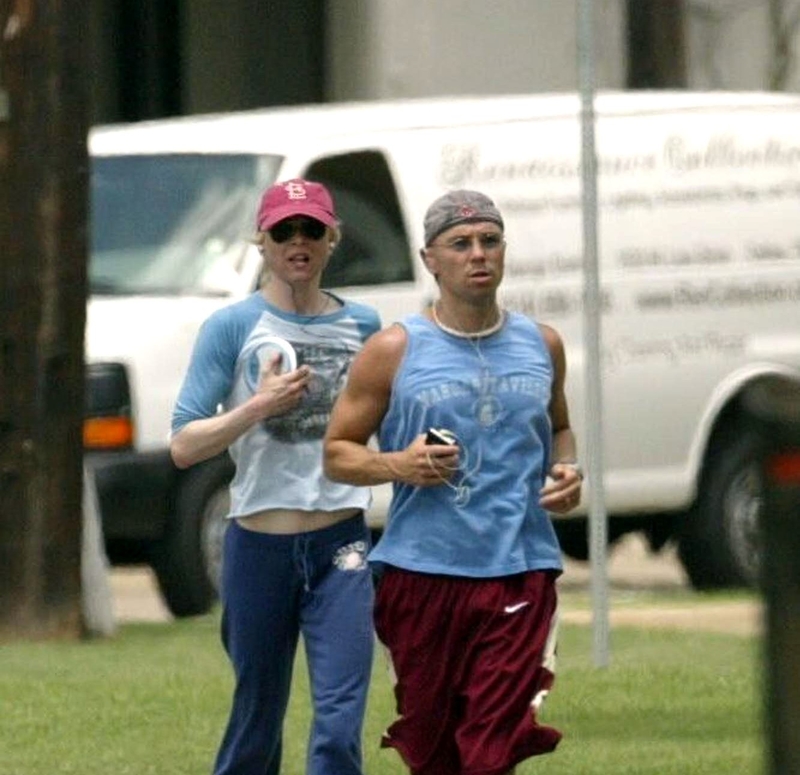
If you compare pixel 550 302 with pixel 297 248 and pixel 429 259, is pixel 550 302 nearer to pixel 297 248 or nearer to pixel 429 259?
pixel 297 248

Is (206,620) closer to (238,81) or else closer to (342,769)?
(342,769)

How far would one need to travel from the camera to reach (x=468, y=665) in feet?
20.7

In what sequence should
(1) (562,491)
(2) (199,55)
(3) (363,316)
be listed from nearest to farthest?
(1) (562,491)
(3) (363,316)
(2) (199,55)

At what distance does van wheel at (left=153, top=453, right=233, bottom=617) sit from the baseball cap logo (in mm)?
5359

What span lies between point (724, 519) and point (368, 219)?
221cm

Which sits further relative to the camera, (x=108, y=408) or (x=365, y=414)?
(x=108, y=408)

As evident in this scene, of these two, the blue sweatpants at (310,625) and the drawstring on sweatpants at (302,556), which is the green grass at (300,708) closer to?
the blue sweatpants at (310,625)

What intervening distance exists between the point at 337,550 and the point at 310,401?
34cm

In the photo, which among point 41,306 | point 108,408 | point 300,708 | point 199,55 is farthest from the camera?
point 199,55

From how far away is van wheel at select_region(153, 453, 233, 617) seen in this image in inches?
482

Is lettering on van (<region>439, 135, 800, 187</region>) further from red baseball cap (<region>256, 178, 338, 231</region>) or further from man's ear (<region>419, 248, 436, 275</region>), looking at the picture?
man's ear (<region>419, 248, 436, 275</region>)

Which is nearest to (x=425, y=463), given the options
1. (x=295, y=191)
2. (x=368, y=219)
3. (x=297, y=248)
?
(x=297, y=248)

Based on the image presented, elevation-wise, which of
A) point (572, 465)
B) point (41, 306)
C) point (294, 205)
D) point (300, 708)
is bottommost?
point (300, 708)

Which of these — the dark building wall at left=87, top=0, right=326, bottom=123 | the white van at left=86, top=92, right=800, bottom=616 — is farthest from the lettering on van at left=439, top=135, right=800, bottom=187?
the dark building wall at left=87, top=0, right=326, bottom=123
